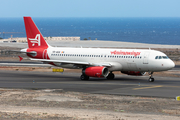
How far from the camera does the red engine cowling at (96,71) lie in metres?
43.8

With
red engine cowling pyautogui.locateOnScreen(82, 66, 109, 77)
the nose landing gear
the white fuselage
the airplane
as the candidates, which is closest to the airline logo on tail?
the airplane

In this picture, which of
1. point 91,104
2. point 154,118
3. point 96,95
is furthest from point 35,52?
point 154,118

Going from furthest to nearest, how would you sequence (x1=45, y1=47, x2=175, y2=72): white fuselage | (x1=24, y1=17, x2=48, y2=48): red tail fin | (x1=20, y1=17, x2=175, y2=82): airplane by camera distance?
1. (x1=24, y1=17, x2=48, y2=48): red tail fin
2. (x1=20, y1=17, x2=175, y2=82): airplane
3. (x1=45, y1=47, x2=175, y2=72): white fuselage

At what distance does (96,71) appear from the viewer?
4412 centimetres

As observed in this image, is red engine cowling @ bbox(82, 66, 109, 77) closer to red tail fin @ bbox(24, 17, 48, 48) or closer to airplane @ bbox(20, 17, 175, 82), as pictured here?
airplane @ bbox(20, 17, 175, 82)

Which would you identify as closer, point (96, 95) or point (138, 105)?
point (138, 105)

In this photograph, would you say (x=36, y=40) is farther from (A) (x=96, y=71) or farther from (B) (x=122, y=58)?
(B) (x=122, y=58)

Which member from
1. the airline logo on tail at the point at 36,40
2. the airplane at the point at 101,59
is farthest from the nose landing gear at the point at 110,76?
the airline logo on tail at the point at 36,40

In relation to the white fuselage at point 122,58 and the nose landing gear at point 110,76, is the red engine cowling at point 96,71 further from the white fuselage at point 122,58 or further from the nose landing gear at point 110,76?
the nose landing gear at point 110,76

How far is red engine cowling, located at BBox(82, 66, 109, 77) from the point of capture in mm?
43850

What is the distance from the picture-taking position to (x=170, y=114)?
2389cm

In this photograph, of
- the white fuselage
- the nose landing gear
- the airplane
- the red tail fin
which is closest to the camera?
the white fuselage

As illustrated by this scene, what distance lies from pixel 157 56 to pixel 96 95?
1419 cm

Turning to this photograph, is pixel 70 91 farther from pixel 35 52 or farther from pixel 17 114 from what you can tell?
pixel 35 52
